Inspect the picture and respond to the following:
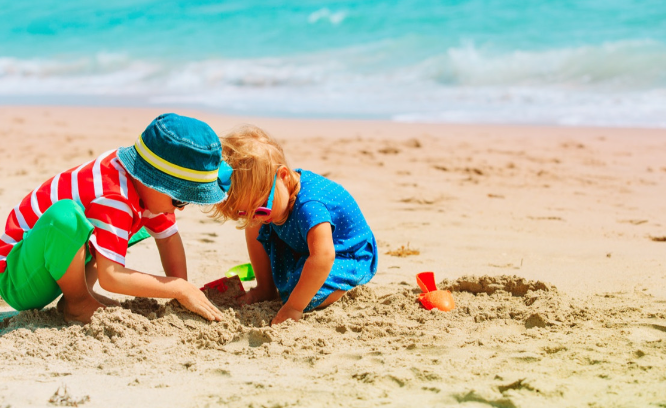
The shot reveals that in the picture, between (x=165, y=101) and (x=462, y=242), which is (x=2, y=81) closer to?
(x=165, y=101)

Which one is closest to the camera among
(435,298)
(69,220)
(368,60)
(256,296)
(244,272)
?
(69,220)

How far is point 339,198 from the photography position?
2.57 meters

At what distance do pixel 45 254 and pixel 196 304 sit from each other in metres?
0.53

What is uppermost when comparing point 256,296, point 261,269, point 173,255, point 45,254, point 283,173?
point 283,173

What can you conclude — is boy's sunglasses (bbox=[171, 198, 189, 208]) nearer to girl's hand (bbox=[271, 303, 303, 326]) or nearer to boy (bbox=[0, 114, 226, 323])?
boy (bbox=[0, 114, 226, 323])

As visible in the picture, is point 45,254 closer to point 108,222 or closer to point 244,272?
point 108,222

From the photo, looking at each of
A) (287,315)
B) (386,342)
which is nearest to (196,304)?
(287,315)

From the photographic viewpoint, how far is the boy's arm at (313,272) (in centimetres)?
232

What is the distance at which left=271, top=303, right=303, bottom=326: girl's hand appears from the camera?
2365 millimetres

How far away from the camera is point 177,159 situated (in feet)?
6.85

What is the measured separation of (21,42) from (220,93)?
13.2m

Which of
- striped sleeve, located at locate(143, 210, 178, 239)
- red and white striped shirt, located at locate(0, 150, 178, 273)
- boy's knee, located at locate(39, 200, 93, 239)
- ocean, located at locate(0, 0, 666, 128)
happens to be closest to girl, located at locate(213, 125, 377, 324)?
striped sleeve, located at locate(143, 210, 178, 239)

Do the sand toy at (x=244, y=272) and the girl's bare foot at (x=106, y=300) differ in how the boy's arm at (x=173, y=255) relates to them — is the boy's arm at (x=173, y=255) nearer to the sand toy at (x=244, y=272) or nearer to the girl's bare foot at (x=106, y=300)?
the girl's bare foot at (x=106, y=300)

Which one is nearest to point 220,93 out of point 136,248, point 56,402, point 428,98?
point 428,98
